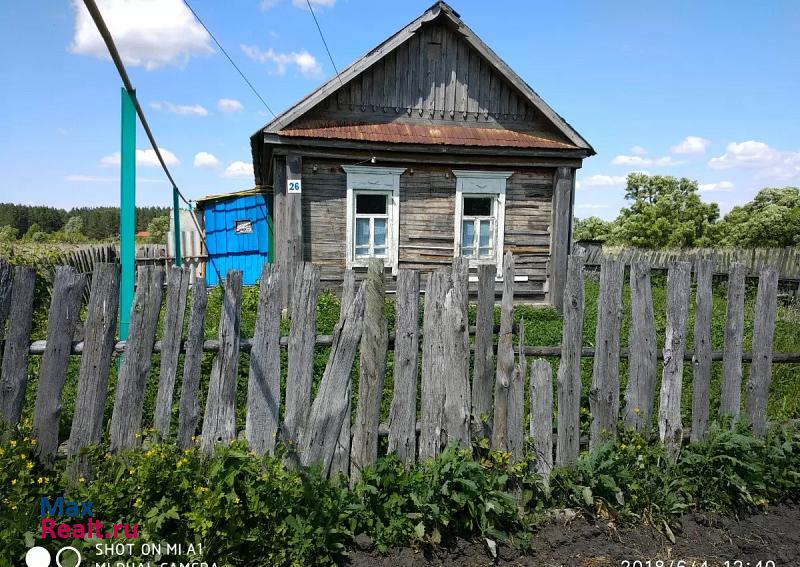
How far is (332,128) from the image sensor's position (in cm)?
981

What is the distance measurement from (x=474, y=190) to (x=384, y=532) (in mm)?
8361

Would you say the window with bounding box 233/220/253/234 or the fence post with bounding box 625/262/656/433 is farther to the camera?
the window with bounding box 233/220/253/234

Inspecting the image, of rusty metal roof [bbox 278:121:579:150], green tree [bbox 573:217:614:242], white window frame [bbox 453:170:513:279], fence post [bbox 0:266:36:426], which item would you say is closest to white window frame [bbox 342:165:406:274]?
rusty metal roof [bbox 278:121:579:150]

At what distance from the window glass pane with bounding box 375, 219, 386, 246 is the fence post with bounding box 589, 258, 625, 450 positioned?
7029 mm

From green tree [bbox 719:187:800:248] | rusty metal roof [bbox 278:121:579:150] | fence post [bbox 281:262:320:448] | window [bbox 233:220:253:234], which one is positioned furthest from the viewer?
green tree [bbox 719:187:800:248]

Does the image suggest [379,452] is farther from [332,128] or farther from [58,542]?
[332,128]

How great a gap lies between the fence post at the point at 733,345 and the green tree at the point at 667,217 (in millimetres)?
34550

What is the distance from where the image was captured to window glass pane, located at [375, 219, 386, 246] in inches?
407

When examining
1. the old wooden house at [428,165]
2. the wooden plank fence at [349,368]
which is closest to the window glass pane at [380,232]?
the old wooden house at [428,165]

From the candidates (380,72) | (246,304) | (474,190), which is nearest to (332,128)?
(380,72)

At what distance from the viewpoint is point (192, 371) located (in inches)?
123

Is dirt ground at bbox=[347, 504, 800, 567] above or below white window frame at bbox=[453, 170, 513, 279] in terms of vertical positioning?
below

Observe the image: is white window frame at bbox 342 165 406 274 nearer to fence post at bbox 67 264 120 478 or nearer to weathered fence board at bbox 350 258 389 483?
weathered fence board at bbox 350 258 389 483

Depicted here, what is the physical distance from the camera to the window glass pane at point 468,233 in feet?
35.1
